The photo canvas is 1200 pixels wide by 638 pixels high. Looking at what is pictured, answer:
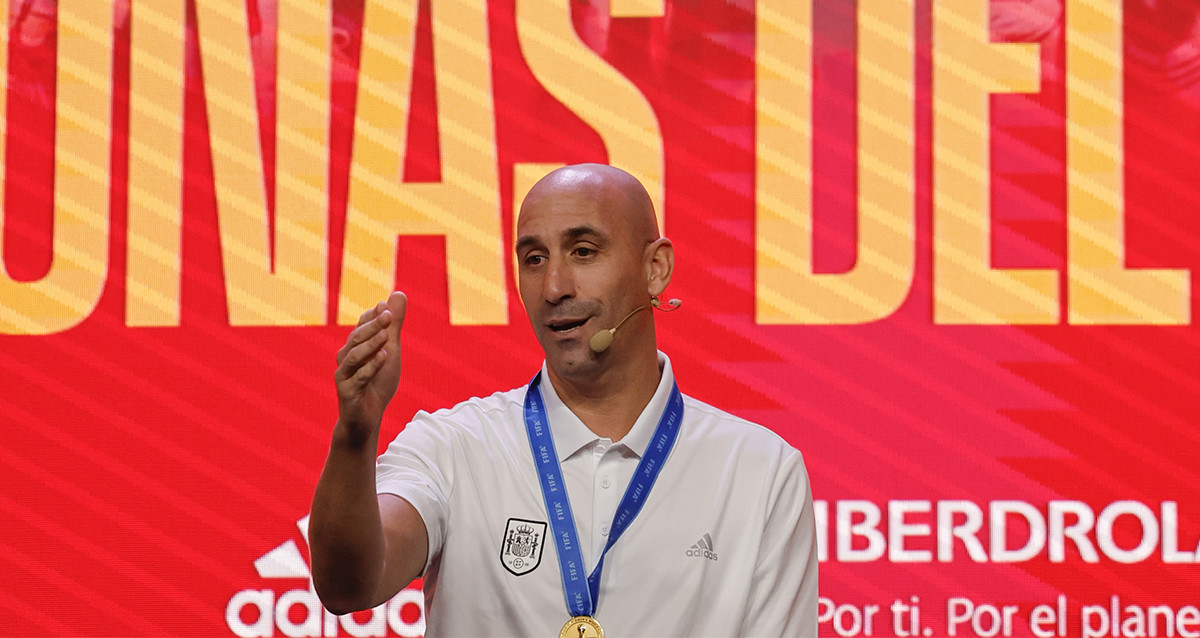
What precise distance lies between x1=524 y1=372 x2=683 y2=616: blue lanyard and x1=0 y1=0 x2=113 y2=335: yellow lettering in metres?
1.70

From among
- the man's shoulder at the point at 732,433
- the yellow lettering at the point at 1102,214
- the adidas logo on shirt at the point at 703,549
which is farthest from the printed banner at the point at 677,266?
the adidas logo on shirt at the point at 703,549

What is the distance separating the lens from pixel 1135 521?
9.36 ft

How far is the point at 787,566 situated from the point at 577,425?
14.7 inches

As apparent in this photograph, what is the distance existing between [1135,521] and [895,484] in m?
0.59

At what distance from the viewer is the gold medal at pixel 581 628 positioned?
1566 mm

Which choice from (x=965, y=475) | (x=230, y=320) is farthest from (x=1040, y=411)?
(x=230, y=320)

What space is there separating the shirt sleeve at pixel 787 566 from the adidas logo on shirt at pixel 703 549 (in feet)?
0.23

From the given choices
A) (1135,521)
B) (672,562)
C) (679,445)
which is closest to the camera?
(672,562)

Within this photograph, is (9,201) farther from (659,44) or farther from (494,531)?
(494,531)

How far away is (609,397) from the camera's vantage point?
180 cm

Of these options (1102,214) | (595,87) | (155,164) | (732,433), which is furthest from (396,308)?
(1102,214)

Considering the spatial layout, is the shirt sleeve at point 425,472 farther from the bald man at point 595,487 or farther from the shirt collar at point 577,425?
the shirt collar at point 577,425

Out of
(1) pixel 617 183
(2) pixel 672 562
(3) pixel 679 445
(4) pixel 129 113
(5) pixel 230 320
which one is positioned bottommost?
(2) pixel 672 562

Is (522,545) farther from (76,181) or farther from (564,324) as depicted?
(76,181)
